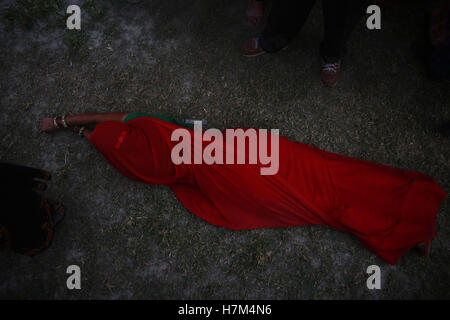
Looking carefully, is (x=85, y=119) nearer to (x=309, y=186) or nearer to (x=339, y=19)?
(x=309, y=186)

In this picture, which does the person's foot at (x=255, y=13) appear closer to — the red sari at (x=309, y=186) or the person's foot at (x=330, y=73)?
the person's foot at (x=330, y=73)

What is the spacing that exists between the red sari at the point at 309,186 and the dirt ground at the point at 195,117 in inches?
13.7

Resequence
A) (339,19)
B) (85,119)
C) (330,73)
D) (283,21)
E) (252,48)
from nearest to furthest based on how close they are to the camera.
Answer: (339,19) → (283,21) → (85,119) → (330,73) → (252,48)

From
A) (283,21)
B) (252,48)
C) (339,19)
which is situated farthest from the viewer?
(252,48)

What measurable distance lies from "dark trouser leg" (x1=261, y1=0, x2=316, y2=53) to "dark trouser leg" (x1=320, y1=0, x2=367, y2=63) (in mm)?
174

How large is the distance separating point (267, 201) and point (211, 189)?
43 cm

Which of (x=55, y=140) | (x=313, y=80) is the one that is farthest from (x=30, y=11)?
(x=313, y=80)

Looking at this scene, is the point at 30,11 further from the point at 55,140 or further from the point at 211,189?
the point at 211,189

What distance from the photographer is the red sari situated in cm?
208

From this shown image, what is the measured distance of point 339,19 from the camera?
6.70 feet

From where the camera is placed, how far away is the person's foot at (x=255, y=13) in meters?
A: 2.86

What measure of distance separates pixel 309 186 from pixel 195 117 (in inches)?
47.7

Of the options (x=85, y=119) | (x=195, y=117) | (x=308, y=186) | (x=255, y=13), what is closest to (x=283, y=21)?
(x=255, y=13)

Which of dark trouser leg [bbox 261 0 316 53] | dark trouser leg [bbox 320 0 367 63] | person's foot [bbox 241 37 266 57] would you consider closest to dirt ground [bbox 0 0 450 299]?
person's foot [bbox 241 37 266 57]
